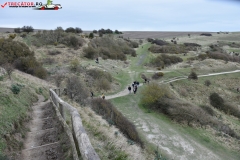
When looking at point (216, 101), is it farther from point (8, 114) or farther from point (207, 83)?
point (8, 114)

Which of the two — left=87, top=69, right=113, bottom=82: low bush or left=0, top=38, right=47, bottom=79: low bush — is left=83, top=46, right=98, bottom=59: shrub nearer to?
left=87, top=69, right=113, bottom=82: low bush

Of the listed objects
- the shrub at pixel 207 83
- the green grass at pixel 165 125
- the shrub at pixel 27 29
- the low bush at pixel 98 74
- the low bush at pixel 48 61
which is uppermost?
the shrub at pixel 27 29

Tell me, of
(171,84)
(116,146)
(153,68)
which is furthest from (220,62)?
(116,146)

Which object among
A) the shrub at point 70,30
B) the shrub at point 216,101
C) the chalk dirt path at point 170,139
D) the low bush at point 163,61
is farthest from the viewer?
the shrub at point 70,30

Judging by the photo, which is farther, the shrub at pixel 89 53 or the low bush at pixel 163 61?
the low bush at pixel 163 61

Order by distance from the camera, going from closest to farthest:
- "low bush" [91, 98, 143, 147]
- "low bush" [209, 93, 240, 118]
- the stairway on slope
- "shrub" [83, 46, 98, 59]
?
the stairway on slope
"low bush" [91, 98, 143, 147]
"low bush" [209, 93, 240, 118]
"shrub" [83, 46, 98, 59]

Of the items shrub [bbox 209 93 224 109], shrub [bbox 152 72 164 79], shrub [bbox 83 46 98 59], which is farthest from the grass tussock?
shrub [bbox 83 46 98 59]

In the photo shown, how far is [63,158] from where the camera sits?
6531 millimetres

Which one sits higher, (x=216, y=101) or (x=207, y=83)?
(x=207, y=83)

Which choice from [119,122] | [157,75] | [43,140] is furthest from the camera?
[157,75]

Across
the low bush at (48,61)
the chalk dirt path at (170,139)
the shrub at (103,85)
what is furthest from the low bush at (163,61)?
the chalk dirt path at (170,139)

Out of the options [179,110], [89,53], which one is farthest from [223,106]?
[89,53]

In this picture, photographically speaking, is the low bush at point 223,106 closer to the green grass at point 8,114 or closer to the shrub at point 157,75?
the shrub at point 157,75

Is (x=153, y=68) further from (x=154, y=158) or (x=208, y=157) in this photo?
(x=154, y=158)
